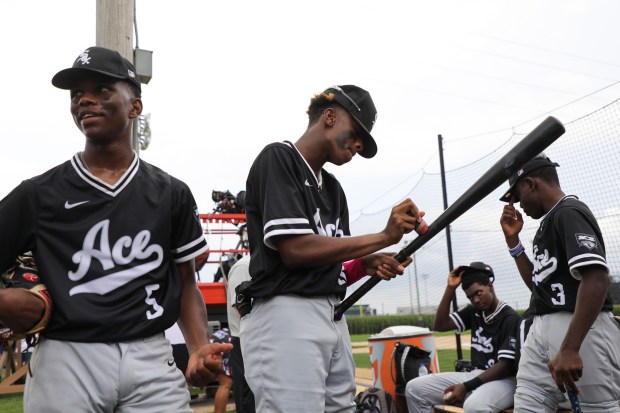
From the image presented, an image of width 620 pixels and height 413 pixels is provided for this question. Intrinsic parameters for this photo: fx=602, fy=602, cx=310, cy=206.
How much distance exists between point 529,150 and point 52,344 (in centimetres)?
188

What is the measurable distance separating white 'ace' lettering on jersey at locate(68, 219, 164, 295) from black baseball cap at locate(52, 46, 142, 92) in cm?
56

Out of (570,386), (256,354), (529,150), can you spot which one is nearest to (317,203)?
(256,354)

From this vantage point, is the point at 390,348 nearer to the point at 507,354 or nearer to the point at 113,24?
the point at 507,354

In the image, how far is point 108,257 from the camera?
2078 millimetres

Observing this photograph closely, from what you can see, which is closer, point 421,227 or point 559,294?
point 421,227

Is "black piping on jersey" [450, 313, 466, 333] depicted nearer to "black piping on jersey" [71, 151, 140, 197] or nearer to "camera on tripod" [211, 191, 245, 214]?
"black piping on jersey" [71, 151, 140, 197]

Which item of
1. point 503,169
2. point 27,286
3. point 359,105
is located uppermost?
point 359,105

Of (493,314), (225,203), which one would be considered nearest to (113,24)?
(493,314)

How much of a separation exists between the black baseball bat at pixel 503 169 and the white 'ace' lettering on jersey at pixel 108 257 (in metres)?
0.90

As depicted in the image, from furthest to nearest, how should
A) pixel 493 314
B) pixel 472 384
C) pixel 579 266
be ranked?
pixel 493 314 → pixel 472 384 → pixel 579 266

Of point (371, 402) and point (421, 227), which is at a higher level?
point (421, 227)

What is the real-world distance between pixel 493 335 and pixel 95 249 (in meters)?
4.22

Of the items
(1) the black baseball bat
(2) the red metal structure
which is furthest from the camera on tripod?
(1) the black baseball bat

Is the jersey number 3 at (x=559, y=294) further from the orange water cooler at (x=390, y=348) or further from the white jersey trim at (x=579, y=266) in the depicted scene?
the orange water cooler at (x=390, y=348)
